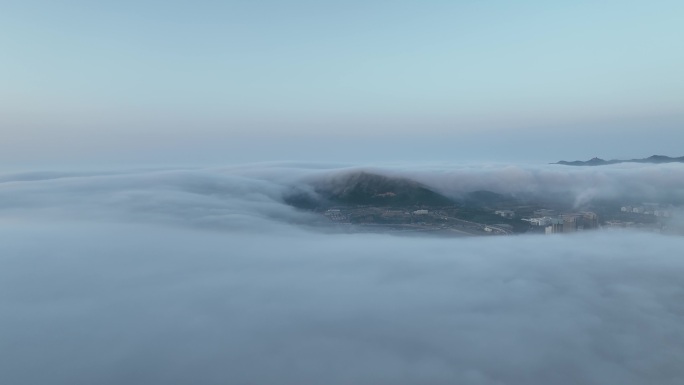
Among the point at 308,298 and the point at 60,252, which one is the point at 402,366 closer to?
the point at 308,298

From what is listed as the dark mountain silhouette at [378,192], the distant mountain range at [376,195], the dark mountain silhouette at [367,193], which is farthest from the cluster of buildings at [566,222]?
the dark mountain silhouette at [378,192]

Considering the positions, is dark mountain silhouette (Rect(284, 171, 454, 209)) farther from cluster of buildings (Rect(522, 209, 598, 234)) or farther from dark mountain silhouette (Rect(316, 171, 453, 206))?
cluster of buildings (Rect(522, 209, 598, 234))

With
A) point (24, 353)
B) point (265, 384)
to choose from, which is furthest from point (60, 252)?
point (265, 384)

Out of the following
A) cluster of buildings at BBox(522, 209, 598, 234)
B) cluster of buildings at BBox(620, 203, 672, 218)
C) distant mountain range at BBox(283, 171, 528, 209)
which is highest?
distant mountain range at BBox(283, 171, 528, 209)

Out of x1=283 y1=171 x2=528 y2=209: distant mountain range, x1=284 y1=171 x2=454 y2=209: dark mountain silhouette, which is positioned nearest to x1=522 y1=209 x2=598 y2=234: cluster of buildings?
x1=283 y1=171 x2=528 y2=209: distant mountain range

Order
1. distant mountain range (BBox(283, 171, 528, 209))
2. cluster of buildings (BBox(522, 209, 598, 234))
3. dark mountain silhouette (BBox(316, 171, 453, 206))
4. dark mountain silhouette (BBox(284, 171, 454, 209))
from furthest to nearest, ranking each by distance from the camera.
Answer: dark mountain silhouette (BBox(284, 171, 454, 209))
dark mountain silhouette (BBox(316, 171, 453, 206))
distant mountain range (BBox(283, 171, 528, 209))
cluster of buildings (BBox(522, 209, 598, 234))

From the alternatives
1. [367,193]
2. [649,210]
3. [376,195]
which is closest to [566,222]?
[649,210]

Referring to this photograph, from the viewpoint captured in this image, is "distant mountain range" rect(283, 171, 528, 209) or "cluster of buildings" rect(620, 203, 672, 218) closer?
"cluster of buildings" rect(620, 203, 672, 218)

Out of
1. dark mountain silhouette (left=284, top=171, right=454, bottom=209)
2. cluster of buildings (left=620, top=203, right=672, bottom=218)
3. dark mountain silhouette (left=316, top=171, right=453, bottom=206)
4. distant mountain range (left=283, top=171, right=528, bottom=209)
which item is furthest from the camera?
dark mountain silhouette (left=284, top=171, right=454, bottom=209)

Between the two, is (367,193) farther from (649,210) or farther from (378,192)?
(649,210)

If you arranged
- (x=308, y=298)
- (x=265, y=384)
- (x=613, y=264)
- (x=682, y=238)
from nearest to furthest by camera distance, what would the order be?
(x=265, y=384)
(x=308, y=298)
(x=613, y=264)
(x=682, y=238)

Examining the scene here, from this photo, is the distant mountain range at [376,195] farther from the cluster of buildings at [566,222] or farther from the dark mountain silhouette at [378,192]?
the cluster of buildings at [566,222]
